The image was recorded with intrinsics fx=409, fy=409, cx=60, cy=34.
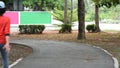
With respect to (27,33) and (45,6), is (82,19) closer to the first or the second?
(27,33)

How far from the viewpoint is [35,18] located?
155 feet

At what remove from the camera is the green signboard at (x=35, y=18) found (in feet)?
154

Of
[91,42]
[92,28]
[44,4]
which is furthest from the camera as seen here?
[44,4]

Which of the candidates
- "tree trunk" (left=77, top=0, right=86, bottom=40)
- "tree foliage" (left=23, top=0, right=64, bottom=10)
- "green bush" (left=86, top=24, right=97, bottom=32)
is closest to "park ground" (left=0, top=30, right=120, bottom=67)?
"tree trunk" (left=77, top=0, right=86, bottom=40)

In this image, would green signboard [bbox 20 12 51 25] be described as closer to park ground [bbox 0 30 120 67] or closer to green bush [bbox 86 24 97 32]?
green bush [bbox 86 24 97 32]

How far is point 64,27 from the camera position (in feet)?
114

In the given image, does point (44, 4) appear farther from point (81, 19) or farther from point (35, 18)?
point (81, 19)

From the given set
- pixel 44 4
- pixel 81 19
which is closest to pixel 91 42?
pixel 81 19

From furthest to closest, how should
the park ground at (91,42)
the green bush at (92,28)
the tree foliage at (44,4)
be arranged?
the tree foliage at (44,4)
the green bush at (92,28)
the park ground at (91,42)

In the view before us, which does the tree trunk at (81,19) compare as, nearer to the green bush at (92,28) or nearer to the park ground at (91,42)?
the park ground at (91,42)

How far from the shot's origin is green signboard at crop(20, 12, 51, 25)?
46.9 metres

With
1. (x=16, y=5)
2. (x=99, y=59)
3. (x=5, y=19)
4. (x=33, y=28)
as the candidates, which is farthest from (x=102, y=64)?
(x=16, y=5)

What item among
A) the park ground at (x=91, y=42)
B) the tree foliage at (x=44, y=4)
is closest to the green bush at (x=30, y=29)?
the park ground at (x=91, y=42)

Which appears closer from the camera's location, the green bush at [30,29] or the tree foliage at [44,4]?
the green bush at [30,29]
